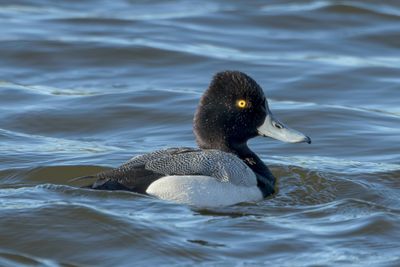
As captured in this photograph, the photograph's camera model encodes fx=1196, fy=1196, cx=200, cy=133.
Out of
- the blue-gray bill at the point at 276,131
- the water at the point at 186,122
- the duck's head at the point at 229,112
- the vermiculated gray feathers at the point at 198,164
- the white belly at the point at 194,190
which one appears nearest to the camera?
the water at the point at 186,122

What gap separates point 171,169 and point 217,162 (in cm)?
44

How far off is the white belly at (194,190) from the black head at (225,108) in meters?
0.85

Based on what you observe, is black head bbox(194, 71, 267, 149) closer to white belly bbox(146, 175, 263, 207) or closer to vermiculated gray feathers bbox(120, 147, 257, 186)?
vermiculated gray feathers bbox(120, 147, 257, 186)

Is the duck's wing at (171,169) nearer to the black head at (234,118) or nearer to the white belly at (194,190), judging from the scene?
the white belly at (194,190)

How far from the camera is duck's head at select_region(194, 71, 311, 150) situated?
36.7ft

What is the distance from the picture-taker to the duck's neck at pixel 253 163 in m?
11.2

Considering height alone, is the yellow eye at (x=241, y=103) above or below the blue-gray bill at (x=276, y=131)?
above

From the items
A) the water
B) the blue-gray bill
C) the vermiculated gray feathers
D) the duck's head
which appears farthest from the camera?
the blue-gray bill

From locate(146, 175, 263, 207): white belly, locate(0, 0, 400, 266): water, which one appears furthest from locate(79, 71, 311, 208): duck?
locate(0, 0, 400, 266): water

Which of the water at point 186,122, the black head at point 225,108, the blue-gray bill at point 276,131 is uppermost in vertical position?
the black head at point 225,108

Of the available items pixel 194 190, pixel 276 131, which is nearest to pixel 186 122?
pixel 276 131

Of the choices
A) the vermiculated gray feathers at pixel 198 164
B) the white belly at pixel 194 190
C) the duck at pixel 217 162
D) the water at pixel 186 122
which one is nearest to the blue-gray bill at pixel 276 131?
the duck at pixel 217 162

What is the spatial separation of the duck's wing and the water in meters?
0.12

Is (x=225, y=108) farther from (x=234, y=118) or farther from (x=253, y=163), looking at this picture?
(x=253, y=163)
